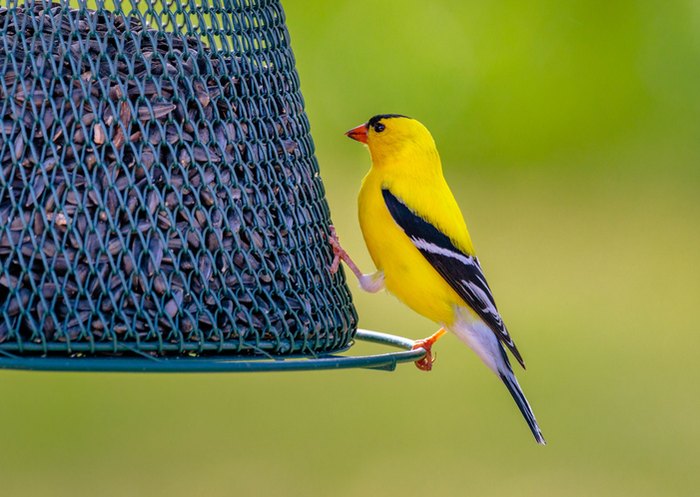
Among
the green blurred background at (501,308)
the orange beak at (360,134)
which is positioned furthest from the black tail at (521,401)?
the green blurred background at (501,308)

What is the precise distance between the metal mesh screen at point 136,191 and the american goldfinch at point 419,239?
101cm

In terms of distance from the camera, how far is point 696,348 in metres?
10.2

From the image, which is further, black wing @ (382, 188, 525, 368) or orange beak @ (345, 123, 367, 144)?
orange beak @ (345, 123, 367, 144)

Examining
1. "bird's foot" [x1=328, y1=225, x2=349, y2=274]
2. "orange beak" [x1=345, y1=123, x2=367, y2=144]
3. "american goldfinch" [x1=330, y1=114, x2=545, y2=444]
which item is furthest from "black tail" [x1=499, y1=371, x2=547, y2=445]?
"bird's foot" [x1=328, y1=225, x2=349, y2=274]

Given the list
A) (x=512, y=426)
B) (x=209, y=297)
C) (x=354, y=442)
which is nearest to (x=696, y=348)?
(x=512, y=426)

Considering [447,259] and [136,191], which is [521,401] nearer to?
[447,259]

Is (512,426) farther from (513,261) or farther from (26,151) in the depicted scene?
(26,151)

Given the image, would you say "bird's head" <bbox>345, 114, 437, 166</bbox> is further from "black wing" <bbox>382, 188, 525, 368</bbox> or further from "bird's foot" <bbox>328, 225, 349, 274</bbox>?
Result: "bird's foot" <bbox>328, 225, 349, 274</bbox>

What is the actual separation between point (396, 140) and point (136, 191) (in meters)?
1.99

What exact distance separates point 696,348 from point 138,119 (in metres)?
7.55

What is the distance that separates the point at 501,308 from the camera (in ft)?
32.6

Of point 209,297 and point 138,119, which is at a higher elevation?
point 138,119

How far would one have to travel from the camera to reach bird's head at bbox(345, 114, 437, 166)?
17.9ft

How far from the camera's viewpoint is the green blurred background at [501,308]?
8227 millimetres
